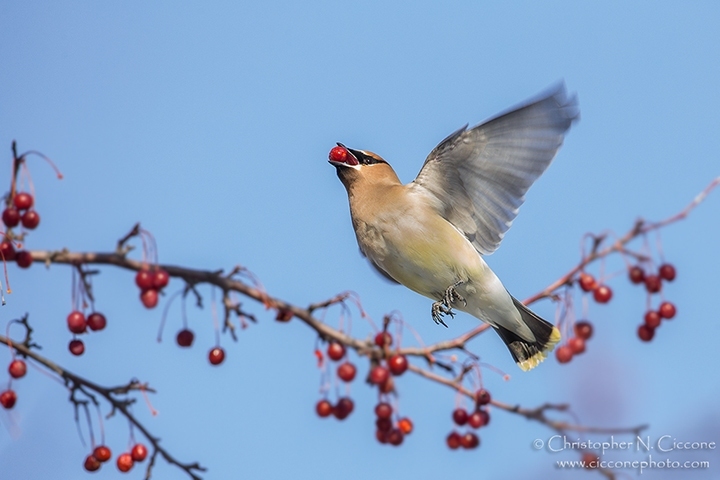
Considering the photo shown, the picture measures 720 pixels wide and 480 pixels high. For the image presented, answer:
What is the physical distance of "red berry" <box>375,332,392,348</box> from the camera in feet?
9.66

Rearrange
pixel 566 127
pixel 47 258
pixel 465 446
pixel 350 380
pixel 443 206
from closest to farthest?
1. pixel 47 258
2. pixel 350 380
3. pixel 465 446
4. pixel 566 127
5. pixel 443 206

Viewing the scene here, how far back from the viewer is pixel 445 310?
5156 mm

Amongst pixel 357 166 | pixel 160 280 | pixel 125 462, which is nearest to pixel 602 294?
pixel 160 280

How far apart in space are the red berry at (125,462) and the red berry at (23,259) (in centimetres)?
98

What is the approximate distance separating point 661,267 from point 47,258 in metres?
2.49

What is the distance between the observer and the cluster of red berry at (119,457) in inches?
131

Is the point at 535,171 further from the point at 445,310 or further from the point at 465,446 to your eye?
the point at 465,446

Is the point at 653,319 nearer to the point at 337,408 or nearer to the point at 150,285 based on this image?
the point at 337,408

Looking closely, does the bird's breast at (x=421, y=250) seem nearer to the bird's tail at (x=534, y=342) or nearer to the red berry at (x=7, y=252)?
the bird's tail at (x=534, y=342)

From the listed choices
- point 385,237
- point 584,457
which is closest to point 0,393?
point 584,457

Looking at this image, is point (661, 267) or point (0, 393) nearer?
point (0, 393)

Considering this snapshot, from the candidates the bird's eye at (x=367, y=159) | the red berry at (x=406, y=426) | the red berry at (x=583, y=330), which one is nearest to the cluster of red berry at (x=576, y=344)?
the red berry at (x=583, y=330)

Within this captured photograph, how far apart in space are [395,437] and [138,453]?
3.17 feet

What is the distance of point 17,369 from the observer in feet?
10.1
